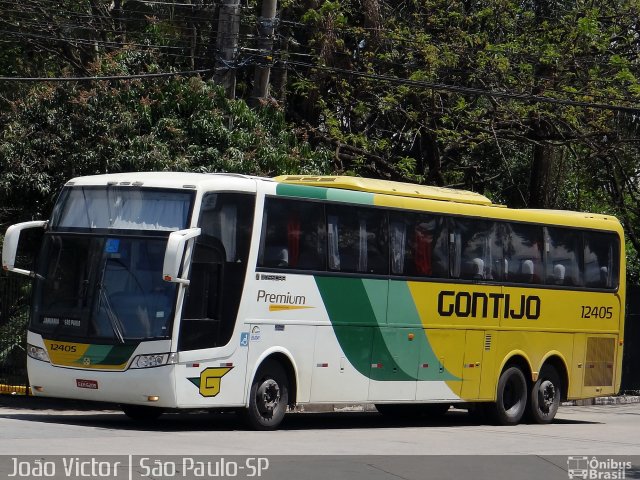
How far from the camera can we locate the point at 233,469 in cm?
1080

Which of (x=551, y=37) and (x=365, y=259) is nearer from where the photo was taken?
(x=365, y=259)

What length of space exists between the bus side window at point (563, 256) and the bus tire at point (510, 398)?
1736 millimetres

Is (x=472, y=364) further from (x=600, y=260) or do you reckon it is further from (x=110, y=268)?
(x=110, y=268)

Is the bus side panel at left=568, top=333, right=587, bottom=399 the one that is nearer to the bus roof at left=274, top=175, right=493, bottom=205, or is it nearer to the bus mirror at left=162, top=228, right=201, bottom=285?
the bus roof at left=274, top=175, right=493, bottom=205

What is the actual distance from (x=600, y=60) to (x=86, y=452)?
18.3 metres

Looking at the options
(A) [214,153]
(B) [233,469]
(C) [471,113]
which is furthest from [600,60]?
(B) [233,469]

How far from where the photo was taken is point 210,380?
14.7 m

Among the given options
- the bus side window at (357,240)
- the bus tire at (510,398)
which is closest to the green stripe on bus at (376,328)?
the bus side window at (357,240)

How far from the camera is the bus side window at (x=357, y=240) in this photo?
16406mm

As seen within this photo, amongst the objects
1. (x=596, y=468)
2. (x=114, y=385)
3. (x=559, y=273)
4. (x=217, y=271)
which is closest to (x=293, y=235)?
(x=217, y=271)

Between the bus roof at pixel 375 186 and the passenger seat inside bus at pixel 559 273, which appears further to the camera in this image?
the passenger seat inside bus at pixel 559 273

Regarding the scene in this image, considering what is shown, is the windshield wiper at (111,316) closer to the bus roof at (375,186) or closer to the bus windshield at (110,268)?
the bus windshield at (110,268)

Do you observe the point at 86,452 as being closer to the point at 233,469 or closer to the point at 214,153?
the point at 233,469

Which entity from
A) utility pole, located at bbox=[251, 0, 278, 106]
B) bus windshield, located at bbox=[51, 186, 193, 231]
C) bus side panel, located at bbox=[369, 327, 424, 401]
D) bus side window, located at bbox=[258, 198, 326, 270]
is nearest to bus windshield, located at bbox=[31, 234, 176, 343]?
bus windshield, located at bbox=[51, 186, 193, 231]
